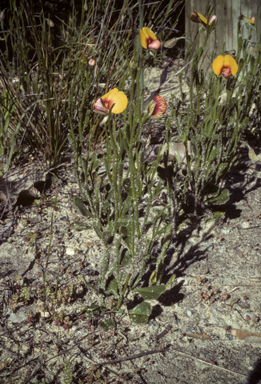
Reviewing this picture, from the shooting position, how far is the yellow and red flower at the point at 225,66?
3.90ft

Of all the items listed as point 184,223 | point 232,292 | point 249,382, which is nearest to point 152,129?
point 184,223

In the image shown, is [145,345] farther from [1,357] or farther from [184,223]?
[184,223]

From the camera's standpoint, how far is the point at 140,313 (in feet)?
3.82

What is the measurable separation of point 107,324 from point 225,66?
106 cm

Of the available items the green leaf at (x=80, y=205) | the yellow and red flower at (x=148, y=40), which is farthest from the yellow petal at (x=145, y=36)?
the green leaf at (x=80, y=205)

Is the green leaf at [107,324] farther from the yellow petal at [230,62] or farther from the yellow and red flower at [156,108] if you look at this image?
the yellow petal at [230,62]

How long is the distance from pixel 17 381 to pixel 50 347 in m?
0.14

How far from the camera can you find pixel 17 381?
1043mm

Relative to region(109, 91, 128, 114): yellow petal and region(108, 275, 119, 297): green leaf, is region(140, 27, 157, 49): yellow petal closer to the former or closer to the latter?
region(109, 91, 128, 114): yellow petal

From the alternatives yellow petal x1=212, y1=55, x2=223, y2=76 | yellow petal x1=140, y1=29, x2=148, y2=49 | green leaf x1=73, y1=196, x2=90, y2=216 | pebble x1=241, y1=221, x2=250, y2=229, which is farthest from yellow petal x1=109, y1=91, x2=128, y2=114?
pebble x1=241, y1=221, x2=250, y2=229

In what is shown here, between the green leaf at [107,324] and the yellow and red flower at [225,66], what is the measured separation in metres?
1.02

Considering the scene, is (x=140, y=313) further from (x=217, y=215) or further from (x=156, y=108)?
(x=156, y=108)

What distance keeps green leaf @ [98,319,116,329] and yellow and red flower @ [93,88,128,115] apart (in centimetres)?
75

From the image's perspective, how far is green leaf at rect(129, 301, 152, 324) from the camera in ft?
3.75
